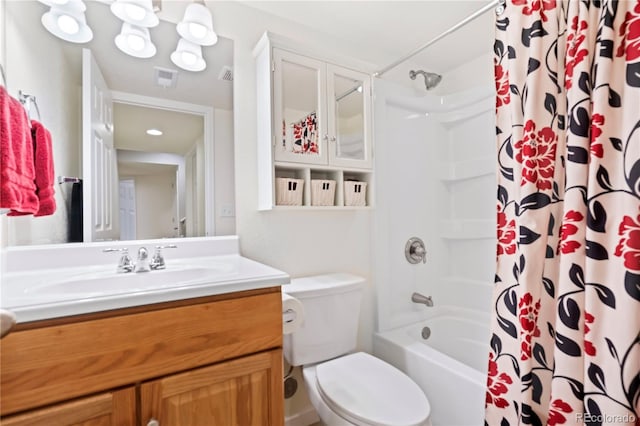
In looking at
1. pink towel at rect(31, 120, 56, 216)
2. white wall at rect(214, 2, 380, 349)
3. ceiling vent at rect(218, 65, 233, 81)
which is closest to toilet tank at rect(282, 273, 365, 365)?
white wall at rect(214, 2, 380, 349)

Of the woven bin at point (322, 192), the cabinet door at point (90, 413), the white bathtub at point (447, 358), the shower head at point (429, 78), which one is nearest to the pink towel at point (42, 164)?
the cabinet door at point (90, 413)

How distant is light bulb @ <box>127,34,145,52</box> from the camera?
1283mm

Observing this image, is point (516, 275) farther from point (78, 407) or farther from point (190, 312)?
point (78, 407)

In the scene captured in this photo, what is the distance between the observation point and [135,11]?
4.08 feet

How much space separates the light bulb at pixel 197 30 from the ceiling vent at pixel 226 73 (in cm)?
16

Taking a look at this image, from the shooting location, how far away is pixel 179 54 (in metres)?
1.39

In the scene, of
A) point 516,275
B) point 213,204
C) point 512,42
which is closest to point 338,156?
point 213,204

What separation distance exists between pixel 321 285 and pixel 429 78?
1644mm

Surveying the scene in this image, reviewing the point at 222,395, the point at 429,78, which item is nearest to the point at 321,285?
the point at 222,395

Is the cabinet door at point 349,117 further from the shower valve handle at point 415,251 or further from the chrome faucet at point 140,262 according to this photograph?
the chrome faucet at point 140,262

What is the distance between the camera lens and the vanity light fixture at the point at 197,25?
1.31 meters

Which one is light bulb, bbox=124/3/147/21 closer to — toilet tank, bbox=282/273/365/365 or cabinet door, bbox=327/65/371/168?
Result: cabinet door, bbox=327/65/371/168

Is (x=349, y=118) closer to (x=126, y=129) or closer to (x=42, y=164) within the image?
(x=126, y=129)

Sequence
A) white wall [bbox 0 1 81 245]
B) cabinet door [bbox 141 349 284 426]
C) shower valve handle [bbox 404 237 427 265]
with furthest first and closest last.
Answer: shower valve handle [bbox 404 237 427 265]
white wall [bbox 0 1 81 245]
cabinet door [bbox 141 349 284 426]
